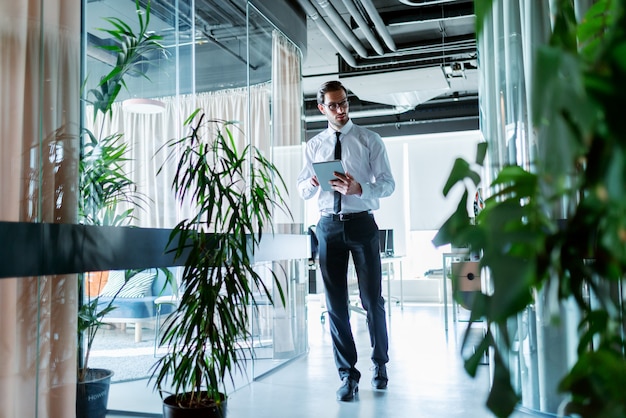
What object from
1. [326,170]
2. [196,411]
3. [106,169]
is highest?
[326,170]

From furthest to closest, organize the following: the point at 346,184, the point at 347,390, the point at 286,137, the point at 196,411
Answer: the point at 286,137 → the point at 346,184 → the point at 347,390 → the point at 196,411

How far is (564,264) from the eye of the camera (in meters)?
0.67

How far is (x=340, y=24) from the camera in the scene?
203 inches

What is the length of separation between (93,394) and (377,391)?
5.07 feet

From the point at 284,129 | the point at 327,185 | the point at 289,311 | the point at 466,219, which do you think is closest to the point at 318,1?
the point at 284,129

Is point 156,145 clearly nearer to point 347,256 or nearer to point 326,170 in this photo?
point 326,170

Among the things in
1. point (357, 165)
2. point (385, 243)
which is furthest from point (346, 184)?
point (385, 243)

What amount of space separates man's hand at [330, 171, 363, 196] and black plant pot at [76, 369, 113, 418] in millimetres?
1487

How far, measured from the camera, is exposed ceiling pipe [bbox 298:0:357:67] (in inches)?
187

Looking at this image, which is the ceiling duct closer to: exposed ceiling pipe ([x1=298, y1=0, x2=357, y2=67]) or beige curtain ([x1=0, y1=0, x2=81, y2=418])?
exposed ceiling pipe ([x1=298, y1=0, x2=357, y2=67])

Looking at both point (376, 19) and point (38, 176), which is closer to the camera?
point (38, 176)

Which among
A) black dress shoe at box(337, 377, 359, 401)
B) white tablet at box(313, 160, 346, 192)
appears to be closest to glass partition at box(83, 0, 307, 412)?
white tablet at box(313, 160, 346, 192)

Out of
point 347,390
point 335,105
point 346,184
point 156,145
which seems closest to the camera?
point 156,145

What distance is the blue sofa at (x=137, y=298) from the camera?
233 centimetres
